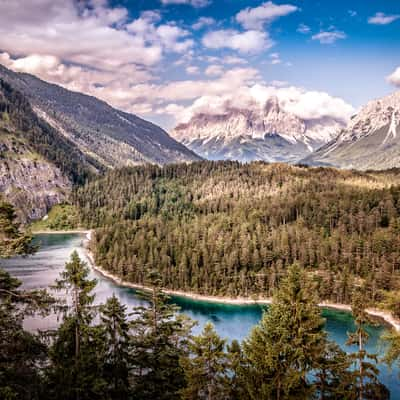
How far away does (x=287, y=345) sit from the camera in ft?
71.2

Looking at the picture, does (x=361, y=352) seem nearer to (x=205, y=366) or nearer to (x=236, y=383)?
(x=236, y=383)

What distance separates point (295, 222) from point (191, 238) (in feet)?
143

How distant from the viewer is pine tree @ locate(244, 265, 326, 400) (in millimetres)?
20703

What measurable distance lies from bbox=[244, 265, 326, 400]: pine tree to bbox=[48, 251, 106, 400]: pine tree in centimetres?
1049

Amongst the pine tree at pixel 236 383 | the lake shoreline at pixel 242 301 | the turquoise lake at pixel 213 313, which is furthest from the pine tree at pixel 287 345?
the lake shoreline at pixel 242 301

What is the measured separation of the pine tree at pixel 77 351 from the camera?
2458 centimetres

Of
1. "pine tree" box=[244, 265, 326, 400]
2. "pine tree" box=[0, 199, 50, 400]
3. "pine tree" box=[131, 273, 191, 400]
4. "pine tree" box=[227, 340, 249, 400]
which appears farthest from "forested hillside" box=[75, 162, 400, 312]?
"pine tree" box=[0, 199, 50, 400]

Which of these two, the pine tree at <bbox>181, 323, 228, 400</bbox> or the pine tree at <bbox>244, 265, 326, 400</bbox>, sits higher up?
the pine tree at <bbox>244, 265, 326, 400</bbox>

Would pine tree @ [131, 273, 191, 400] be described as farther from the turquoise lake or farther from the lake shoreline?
the lake shoreline

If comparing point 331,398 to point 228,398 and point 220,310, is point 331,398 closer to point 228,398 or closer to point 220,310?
point 228,398

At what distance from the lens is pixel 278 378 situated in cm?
2089

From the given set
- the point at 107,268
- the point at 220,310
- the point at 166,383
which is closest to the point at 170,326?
the point at 166,383

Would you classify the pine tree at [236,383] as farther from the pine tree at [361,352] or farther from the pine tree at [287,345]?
the pine tree at [361,352]

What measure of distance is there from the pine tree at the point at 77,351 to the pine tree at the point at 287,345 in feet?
34.4
